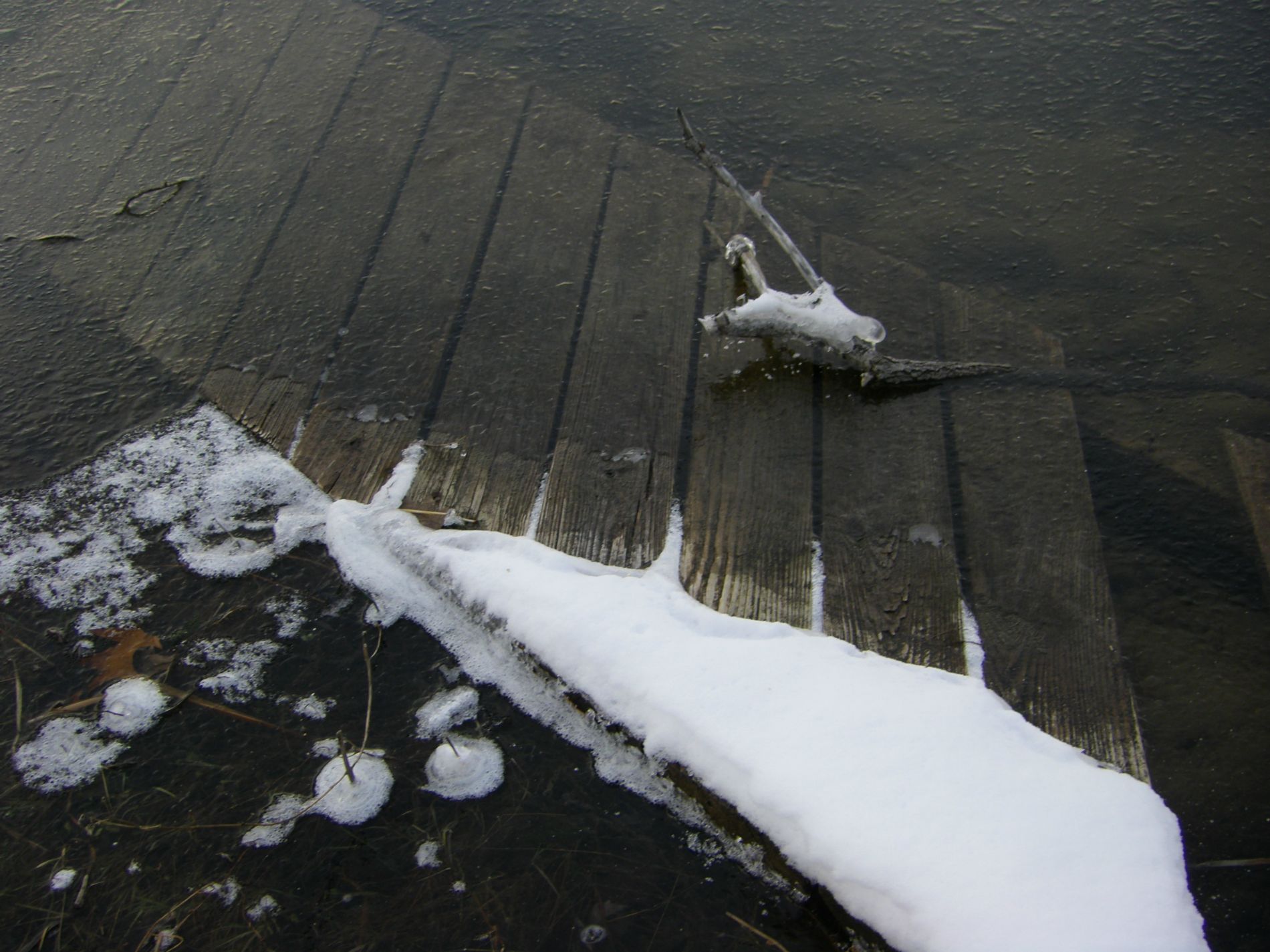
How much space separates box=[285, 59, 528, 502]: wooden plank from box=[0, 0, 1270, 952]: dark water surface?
7.3 inches

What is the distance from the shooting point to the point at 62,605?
1789 millimetres

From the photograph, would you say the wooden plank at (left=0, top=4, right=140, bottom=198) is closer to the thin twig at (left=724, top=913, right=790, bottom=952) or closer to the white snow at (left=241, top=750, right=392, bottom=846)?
the white snow at (left=241, top=750, right=392, bottom=846)

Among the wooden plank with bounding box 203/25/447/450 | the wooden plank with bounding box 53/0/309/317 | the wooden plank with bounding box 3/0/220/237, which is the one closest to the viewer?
the wooden plank with bounding box 203/25/447/450

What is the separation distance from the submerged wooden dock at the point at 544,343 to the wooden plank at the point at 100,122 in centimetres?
1

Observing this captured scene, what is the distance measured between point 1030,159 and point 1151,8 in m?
0.74

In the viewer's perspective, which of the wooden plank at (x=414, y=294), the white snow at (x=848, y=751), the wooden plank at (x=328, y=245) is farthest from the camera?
the wooden plank at (x=328, y=245)

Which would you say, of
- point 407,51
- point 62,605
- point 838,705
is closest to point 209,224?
point 407,51

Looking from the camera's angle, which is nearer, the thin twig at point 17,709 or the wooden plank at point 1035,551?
the wooden plank at point 1035,551

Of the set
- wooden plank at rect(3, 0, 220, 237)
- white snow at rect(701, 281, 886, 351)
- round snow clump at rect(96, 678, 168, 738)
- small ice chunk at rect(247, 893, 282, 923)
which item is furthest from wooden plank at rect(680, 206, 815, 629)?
wooden plank at rect(3, 0, 220, 237)

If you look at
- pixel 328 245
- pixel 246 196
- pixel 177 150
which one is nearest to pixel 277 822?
pixel 328 245

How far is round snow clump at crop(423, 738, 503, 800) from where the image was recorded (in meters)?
1.49

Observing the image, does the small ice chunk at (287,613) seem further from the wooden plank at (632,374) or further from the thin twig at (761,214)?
the thin twig at (761,214)

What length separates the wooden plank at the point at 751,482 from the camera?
169 centimetres

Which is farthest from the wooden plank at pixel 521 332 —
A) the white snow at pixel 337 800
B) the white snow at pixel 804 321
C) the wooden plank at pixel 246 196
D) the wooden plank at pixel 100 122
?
the wooden plank at pixel 100 122
